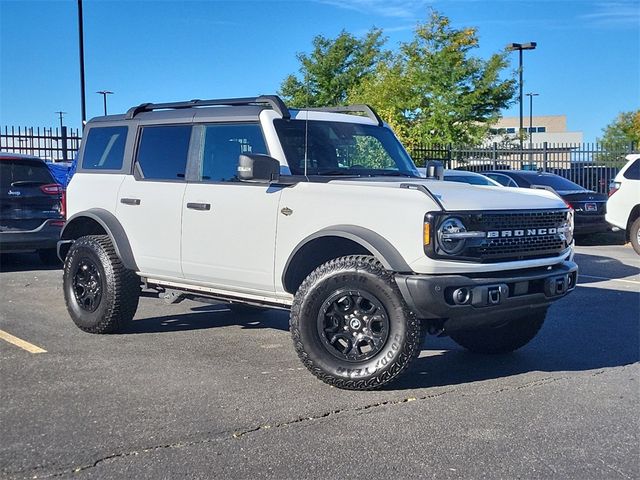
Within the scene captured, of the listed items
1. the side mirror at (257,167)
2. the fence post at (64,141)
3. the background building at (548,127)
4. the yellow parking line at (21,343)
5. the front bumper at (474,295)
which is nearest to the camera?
the front bumper at (474,295)

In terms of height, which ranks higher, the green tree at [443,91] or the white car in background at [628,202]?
the green tree at [443,91]

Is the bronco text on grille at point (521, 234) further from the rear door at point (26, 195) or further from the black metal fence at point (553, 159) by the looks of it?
the black metal fence at point (553, 159)

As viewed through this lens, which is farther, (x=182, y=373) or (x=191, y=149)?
(x=191, y=149)

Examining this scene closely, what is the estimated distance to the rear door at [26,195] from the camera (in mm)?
10695

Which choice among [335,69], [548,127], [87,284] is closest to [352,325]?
[87,284]

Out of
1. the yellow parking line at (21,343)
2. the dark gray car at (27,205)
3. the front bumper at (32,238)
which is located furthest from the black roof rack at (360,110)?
the front bumper at (32,238)

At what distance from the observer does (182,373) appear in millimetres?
5617

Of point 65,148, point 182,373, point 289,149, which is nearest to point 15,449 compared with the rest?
point 182,373

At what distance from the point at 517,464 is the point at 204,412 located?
1876 mm

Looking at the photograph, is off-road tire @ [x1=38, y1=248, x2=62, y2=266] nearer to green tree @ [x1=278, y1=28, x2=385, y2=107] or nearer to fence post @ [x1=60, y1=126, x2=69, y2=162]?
fence post @ [x1=60, y1=126, x2=69, y2=162]

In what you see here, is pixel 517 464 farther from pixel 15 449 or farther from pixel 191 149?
pixel 191 149

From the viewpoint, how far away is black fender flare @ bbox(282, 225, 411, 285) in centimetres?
493

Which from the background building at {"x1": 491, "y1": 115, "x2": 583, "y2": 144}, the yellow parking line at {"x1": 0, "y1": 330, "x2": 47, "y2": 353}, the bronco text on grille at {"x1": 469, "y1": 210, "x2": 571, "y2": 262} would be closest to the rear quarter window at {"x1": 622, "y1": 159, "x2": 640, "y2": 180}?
the bronco text on grille at {"x1": 469, "y1": 210, "x2": 571, "y2": 262}

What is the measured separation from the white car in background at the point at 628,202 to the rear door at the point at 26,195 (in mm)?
9693
